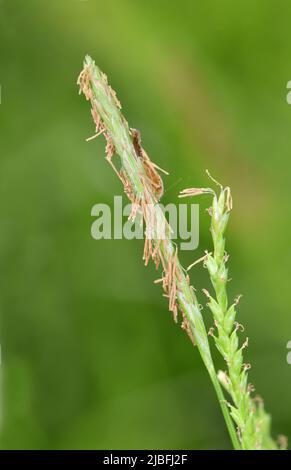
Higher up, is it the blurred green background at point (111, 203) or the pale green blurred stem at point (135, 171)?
the blurred green background at point (111, 203)

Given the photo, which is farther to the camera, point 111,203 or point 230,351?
point 111,203

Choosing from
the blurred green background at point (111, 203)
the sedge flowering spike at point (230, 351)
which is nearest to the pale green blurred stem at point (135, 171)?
the sedge flowering spike at point (230, 351)

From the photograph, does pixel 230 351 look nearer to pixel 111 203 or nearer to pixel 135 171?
pixel 135 171

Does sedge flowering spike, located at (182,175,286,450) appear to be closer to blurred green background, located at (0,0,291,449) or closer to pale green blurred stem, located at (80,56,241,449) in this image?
pale green blurred stem, located at (80,56,241,449)

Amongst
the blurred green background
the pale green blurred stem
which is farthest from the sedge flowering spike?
the blurred green background

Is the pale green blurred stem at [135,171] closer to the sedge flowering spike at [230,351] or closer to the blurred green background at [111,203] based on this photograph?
the sedge flowering spike at [230,351]

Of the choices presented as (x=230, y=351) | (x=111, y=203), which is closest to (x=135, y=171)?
(x=230, y=351)

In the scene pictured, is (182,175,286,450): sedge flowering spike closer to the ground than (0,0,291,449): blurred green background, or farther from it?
closer to the ground

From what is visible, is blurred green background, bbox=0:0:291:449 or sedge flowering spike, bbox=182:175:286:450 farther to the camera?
blurred green background, bbox=0:0:291:449

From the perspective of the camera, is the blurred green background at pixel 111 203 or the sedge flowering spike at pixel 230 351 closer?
the sedge flowering spike at pixel 230 351
